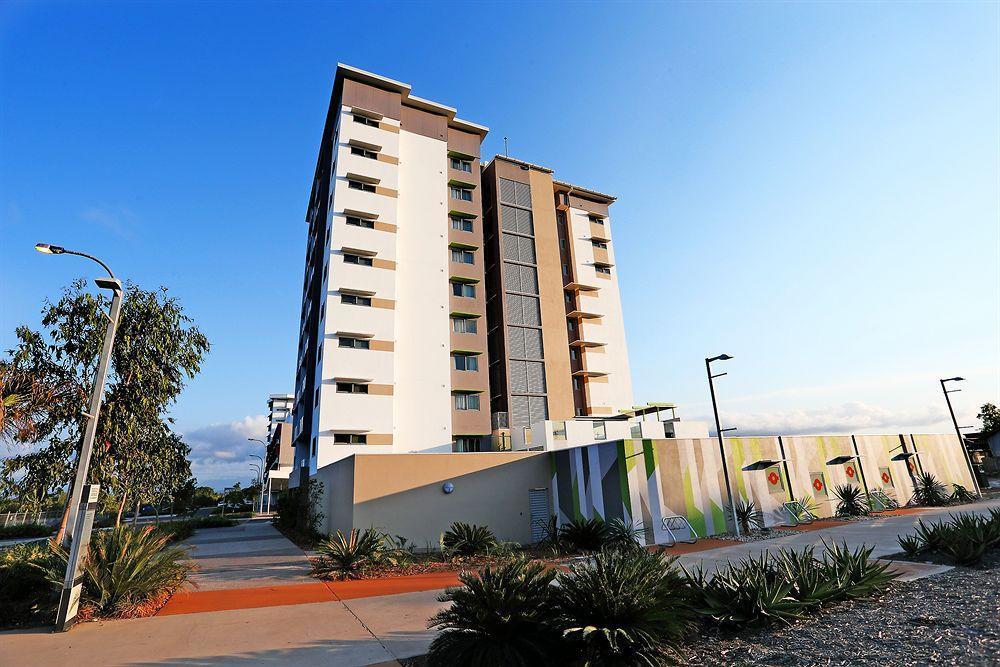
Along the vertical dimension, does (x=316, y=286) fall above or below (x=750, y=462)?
above

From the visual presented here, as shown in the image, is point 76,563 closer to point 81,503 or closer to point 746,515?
point 81,503

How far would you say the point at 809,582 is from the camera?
24.9ft

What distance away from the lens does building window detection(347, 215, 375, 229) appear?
3369 centimetres

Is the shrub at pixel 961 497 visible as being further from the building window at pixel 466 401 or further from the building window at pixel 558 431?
the building window at pixel 466 401

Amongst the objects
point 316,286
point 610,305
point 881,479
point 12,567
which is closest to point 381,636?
point 12,567

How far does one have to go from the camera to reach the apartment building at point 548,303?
124 feet

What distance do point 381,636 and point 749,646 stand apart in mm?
5668

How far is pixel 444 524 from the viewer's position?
19.7 meters

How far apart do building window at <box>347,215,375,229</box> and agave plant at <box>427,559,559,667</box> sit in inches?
1195

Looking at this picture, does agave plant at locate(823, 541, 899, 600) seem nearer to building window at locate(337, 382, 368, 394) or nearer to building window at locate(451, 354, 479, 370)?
building window at locate(337, 382, 368, 394)

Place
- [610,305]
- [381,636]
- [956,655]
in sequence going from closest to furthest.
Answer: [956,655] → [381,636] → [610,305]

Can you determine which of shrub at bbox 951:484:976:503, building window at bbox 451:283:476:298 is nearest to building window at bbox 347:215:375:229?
building window at bbox 451:283:476:298

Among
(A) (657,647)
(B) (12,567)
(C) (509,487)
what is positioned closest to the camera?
(A) (657,647)

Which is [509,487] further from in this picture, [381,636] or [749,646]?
[749,646]
